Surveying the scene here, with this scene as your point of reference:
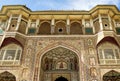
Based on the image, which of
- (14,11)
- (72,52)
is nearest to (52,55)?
(72,52)

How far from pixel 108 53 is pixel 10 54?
222 inches

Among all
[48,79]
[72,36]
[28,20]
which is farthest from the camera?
[28,20]

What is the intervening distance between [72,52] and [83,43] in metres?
0.87

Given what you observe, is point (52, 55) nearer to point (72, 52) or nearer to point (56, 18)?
point (72, 52)

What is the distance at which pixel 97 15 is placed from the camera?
1357cm

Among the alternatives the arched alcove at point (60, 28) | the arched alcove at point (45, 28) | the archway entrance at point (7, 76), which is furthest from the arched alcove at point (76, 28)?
the archway entrance at point (7, 76)

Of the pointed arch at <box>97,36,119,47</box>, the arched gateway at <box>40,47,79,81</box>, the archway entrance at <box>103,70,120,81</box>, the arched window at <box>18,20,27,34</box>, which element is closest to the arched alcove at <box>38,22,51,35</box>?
the arched window at <box>18,20,27,34</box>

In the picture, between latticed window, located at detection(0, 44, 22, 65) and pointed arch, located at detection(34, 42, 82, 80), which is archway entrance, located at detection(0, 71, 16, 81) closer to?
latticed window, located at detection(0, 44, 22, 65)

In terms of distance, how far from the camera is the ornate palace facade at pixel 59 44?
11.4m

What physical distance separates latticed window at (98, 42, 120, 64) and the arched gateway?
1454mm

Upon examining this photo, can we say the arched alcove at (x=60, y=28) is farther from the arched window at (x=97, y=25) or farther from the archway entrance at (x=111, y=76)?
the archway entrance at (x=111, y=76)

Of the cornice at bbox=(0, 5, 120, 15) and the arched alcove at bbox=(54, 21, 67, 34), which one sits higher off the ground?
the cornice at bbox=(0, 5, 120, 15)

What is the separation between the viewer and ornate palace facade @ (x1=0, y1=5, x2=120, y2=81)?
11.4m

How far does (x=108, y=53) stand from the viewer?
1205 centimetres
